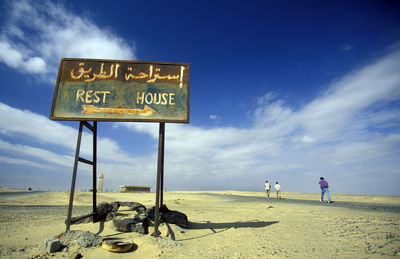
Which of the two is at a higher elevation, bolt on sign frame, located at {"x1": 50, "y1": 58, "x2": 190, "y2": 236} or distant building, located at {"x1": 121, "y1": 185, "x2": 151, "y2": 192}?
bolt on sign frame, located at {"x1": 50, "y1": 58, "x2": 190, "y2": 236}

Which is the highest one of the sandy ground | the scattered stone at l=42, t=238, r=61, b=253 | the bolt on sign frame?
the bolt on sign frame

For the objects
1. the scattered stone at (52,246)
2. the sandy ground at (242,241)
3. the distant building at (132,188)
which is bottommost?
Result: the distant building at (132,188)

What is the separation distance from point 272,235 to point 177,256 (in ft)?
11.5

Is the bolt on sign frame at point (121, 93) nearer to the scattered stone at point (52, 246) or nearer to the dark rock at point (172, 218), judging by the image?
the dark rock at point (172, 218)

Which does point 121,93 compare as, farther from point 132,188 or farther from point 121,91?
point 132,188

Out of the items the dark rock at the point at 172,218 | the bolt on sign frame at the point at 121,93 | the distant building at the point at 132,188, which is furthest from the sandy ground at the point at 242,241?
the distant building at the point at 132,188

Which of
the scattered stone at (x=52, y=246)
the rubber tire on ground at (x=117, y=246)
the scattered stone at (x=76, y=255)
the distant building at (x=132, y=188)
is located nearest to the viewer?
the scattered stone at (x=76, y=255)

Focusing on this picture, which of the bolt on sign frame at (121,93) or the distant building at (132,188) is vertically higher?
the bolt on sign frame at (121,93)

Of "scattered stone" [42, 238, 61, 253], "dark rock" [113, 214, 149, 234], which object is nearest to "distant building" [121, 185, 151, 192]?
"dark rock" [113, 214, 149, 234]

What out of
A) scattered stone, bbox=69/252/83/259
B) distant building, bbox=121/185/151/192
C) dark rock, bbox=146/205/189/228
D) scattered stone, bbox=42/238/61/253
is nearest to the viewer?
scattered stone, bbox=69/252/83/259

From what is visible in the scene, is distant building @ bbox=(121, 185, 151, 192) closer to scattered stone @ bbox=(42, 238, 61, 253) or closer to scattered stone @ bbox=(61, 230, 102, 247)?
scattered stone @ bbox=(61, 230, 102, 247)

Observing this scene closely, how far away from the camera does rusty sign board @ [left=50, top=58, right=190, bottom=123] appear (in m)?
7.59

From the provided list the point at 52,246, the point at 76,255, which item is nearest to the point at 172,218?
the point at 76,255

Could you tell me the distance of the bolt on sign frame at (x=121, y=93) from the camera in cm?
757
